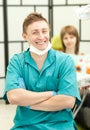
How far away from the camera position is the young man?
1.84 metres

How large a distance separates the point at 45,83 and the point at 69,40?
128 cm

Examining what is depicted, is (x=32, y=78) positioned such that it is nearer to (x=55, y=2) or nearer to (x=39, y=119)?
(x=39, y=119)

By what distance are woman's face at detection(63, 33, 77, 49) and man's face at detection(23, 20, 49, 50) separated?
1180 mm

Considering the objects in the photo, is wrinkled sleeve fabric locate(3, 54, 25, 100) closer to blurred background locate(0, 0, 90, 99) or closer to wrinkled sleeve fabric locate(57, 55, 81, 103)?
wrinkled sleeve fabric locate(57, 55, 81, 103)

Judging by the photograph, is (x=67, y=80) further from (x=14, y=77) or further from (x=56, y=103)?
(x=14, y=77)

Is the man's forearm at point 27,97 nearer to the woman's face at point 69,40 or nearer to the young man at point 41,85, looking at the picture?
the young man at point 41,85

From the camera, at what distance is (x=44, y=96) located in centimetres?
183

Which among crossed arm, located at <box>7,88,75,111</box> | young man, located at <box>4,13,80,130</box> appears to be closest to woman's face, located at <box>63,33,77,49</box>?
young man, located at <box>4,13,80,130</box>

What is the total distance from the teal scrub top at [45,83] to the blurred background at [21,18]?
9.78 ft

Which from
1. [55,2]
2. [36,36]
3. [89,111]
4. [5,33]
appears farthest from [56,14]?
[36,36]

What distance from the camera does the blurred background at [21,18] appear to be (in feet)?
15.9

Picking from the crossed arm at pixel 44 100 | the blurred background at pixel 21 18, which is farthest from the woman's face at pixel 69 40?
the blurred background at pixel 21 18

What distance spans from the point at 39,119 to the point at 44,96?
0.51 feet

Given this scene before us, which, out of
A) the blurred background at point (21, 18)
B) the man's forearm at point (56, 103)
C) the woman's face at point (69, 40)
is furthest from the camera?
the blurred background at point (21, 18)
